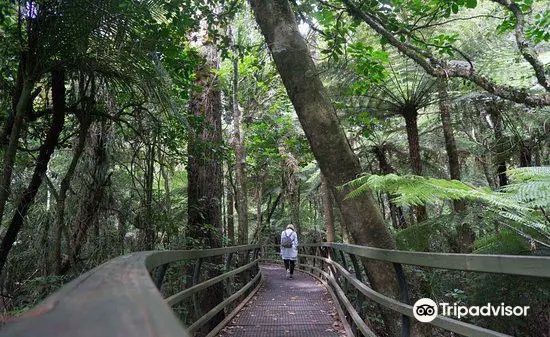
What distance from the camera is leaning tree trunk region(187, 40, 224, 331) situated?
7.09m

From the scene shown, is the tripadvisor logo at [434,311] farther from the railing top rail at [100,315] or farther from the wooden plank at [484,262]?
the railing top rail at [100,315]

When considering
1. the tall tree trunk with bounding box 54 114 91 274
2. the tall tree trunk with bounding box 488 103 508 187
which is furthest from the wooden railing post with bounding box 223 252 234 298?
the tall tree trunk with bounding box 488 103 508 187

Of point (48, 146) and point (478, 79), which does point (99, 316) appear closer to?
point (478, 79)

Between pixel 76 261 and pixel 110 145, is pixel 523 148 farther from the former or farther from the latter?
pixel 76 261

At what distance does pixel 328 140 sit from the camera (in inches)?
157

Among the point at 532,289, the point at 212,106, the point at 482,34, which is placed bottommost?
the point at 532,289

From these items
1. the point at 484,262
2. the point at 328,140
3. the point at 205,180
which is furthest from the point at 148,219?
the point at 484,262

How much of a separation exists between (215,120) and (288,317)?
16.1ft

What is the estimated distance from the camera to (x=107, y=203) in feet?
22.5

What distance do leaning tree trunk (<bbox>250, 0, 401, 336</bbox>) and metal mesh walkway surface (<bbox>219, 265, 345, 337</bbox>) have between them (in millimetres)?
1440

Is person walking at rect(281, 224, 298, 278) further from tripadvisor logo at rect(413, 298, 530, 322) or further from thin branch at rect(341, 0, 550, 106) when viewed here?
Result: tripadvisor logo at rect(413, 298, 530, 322)

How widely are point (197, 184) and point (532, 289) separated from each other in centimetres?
584

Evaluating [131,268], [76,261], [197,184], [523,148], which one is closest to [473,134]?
[523,148]

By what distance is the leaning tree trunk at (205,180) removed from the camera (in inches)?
279
